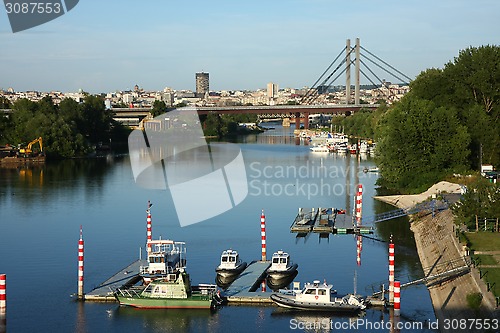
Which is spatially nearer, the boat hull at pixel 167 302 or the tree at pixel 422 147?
the boat hull at pixel 167 302

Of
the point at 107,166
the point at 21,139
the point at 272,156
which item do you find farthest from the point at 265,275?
the point at 21,139

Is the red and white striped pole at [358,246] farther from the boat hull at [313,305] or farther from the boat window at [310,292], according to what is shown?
the boat hull at [313,305]

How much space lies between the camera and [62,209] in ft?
81.4

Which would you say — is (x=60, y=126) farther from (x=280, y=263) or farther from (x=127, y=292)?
(x=127, y=292)

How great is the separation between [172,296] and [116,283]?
62.0 inches

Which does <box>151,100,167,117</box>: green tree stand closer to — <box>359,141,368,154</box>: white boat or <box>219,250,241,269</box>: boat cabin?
<box>359,141,368,154</box>: white boat

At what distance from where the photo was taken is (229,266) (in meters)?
15.5

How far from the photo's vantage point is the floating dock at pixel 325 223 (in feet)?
67.0

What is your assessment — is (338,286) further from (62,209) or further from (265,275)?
(62,209)

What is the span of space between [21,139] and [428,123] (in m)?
24.9

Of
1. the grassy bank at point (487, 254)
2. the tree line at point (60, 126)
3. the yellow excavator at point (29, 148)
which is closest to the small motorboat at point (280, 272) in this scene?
the grassy bank at point (487, 254)

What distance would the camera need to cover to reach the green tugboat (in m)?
13.5

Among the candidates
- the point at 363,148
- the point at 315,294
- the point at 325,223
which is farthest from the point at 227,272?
the point at 363,148

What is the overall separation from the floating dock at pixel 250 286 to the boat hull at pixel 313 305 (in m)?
0.36
